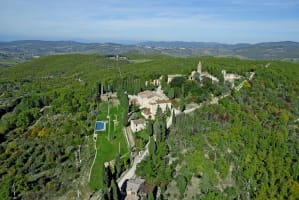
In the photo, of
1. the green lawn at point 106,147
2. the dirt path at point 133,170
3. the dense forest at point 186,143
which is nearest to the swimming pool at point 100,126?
the green lawn at point 106,147

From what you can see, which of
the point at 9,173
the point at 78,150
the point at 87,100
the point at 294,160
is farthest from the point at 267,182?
the point at 87,100

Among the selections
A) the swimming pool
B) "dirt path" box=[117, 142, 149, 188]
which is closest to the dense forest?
the swimming pool

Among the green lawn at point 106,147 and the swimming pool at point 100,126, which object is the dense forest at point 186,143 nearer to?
the swimming pool at point 100,126

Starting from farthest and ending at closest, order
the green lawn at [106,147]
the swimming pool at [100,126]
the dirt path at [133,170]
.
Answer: the swimming pool at [100,126], the green lawn at [106,147], the dirt path at [133,170]

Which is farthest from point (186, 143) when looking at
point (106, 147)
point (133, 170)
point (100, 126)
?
point (100, 126)

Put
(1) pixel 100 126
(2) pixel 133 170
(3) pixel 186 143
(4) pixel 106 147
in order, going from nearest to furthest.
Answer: (2) pixel 133 170 < (3) pixel 186 143 < (4) pixel 106 147 < (1) pixel 100 126

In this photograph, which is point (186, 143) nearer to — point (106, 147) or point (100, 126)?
point (106, 147)

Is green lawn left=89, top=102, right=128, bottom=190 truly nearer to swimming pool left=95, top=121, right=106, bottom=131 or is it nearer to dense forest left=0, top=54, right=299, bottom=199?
swimming pool left=95, top=121, right=106, bottom=131

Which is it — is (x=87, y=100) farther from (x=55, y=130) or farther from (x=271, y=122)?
(x=271, y=122)
